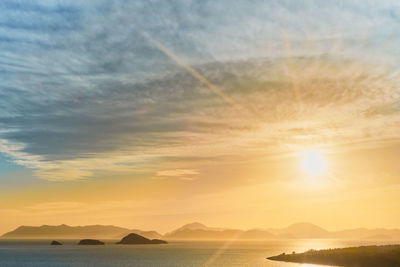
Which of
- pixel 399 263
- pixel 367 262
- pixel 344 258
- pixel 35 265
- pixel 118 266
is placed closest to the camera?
pixel 399 263

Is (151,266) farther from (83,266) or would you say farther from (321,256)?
(321,256)

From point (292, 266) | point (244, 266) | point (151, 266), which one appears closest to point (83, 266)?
point (151, 266)

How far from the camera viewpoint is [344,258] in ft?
478

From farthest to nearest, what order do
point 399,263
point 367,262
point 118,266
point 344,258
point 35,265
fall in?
1. point 35,265
2. point 118,266
3. point 344,258
4. point 367,262
5. point 399,263

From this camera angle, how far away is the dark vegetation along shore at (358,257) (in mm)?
126125

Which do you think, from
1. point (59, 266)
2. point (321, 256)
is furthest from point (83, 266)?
point (321, 256)

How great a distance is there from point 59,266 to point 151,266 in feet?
125

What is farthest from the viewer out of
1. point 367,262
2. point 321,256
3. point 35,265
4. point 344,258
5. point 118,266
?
point 35,265

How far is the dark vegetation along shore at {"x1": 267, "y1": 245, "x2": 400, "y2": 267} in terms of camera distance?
126m

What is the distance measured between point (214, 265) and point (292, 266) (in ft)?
113

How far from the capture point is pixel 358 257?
13988 centimetres

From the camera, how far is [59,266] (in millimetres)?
172500

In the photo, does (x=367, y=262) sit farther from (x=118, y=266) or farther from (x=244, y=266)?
(x=118, y=266)

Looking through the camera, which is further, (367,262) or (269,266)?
(269,266)
